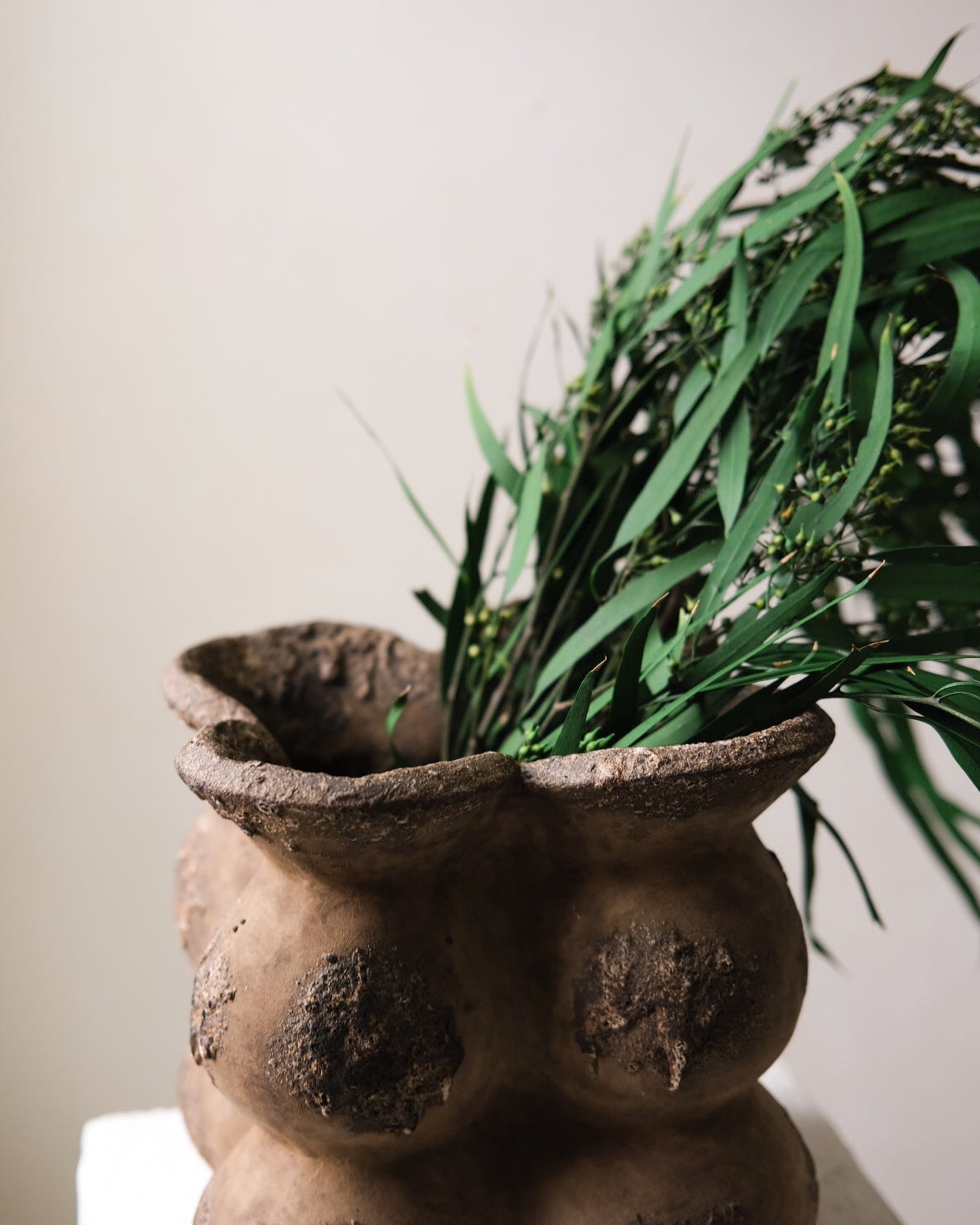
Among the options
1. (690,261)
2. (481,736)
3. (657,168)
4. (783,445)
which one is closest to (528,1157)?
(481,736)

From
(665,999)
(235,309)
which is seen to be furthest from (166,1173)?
(235,309)

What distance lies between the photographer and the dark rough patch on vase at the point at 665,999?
A: 0.51 m

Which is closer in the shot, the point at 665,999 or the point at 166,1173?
the point at 665,999

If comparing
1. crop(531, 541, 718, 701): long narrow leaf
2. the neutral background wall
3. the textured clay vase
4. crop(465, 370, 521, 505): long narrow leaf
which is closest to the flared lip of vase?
the textured clay vase

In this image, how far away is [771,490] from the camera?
58 centimetres

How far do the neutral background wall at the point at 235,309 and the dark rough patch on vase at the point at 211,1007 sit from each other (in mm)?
690

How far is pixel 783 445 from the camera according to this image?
1.91 feet

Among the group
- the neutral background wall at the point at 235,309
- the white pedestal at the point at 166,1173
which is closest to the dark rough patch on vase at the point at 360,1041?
the white pedestal at the point at 166,1173

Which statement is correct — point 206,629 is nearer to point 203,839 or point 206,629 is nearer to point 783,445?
point 203,839

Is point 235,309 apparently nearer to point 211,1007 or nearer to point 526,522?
point 526,522

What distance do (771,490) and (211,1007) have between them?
1.09 feet

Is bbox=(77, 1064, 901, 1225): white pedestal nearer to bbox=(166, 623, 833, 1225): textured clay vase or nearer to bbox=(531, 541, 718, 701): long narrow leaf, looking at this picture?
bbox=(166, 623, 833, 1225): textured clay vase

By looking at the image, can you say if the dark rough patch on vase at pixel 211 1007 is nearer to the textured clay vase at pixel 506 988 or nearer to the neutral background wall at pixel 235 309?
the textured clay vase at pixel 506 988

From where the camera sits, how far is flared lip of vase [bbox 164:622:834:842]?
46 centimetres
